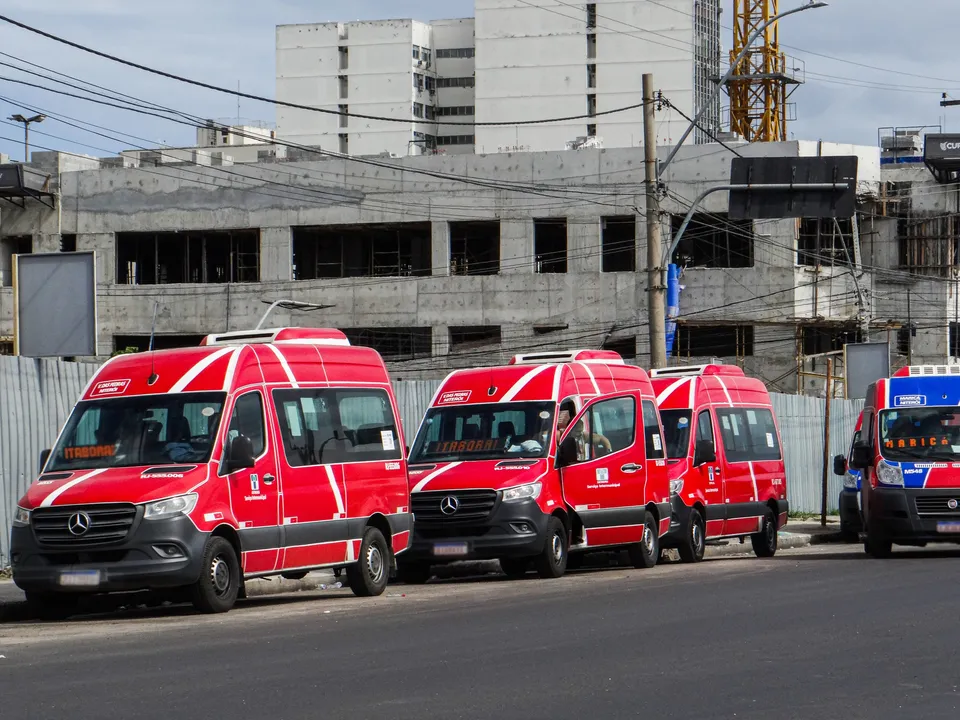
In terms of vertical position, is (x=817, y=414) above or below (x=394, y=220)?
below

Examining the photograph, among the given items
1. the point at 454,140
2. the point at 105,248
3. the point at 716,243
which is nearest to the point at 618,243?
the point at 716,243

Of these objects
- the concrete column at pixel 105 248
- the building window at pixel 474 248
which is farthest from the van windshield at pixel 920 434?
the concrete column at pixel 105 248

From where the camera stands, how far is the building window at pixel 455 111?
12088 cm

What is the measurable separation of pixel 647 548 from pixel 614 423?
6.08 feet

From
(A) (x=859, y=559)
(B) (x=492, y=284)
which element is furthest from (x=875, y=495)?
(B) (x=492, y=284)

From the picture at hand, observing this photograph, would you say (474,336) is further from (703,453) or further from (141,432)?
(141,432)

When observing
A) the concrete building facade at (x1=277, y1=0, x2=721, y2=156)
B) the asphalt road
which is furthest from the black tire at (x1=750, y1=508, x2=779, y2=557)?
the concrete building facade at (x1=277, y1=0, x2=721, y2=156)

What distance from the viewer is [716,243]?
195 feet

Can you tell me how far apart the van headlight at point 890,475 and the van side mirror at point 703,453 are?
224 centimetres

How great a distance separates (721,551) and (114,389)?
13577 millimetres

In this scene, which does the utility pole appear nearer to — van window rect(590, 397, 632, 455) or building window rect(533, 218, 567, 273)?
van window rect(590, 397, 632, 455)

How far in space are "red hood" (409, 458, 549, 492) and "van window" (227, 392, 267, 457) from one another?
142 inches

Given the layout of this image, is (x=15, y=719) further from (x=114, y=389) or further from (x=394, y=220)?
(x=394, y=220)

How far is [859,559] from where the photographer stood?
21.5m
